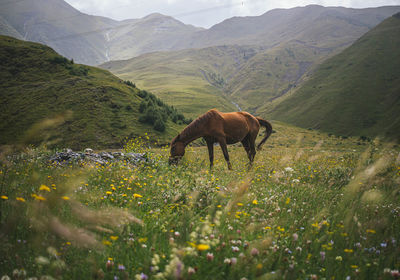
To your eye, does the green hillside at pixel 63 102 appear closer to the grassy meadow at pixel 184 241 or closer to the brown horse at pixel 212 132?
the brown horse at pixel 212 132

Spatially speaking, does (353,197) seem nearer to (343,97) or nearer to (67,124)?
(67,124)

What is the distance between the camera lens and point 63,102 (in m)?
43.9

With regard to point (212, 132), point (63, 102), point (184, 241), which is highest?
point (212, 132)

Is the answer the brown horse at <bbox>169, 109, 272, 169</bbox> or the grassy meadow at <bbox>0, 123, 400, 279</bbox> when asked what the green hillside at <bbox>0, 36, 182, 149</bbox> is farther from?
the grassy meadow at <bbox>0, 123, 400, 279</bbox>

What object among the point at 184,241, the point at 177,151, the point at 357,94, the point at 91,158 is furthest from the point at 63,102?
the point at 357,94

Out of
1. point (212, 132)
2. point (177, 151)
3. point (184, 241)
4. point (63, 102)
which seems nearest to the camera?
point (184, 241)

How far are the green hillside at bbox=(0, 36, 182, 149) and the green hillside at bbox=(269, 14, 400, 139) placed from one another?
9541 centimetres

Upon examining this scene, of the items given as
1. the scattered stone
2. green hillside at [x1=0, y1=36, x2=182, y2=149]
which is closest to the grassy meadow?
the scattered stone

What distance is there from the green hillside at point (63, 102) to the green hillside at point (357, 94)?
95410 millimetres

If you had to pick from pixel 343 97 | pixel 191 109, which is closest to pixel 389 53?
pixel 343 97

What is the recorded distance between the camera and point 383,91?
132 metres

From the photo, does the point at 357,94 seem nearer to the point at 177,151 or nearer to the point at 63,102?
the point at 63,102

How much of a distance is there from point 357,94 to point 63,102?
522ft

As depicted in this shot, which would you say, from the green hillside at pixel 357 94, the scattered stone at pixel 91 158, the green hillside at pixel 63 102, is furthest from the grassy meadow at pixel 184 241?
the green hillside at pixel 357 94
